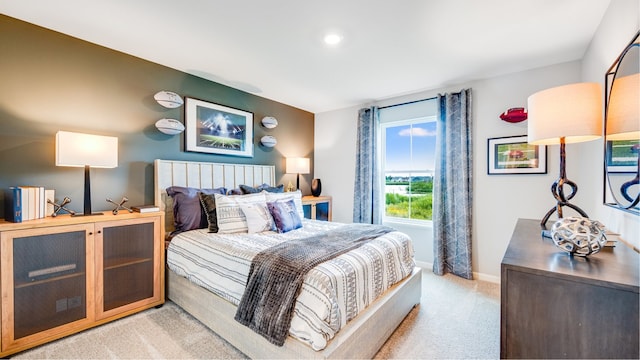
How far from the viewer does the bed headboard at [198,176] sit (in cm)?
288

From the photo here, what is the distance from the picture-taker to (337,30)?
2.25 metres

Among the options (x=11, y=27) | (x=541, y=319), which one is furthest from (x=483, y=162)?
(x=11, y=27)

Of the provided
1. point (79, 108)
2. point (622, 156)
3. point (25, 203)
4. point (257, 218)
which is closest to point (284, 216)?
point (257, 218)

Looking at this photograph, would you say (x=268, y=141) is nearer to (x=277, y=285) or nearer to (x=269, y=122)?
(x=269, y=122)

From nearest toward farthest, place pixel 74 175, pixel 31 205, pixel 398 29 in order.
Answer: pixel 31 205 < pixel 398 29 < pixel 74 175

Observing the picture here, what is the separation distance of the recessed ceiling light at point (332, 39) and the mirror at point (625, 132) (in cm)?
185

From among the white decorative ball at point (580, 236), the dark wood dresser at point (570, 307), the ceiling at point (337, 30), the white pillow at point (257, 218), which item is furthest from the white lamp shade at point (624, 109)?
the white pillow at point (257, 218)

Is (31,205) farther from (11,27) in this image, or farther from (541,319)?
(541,319)

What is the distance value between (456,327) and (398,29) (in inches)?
103

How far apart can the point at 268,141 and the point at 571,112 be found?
11.3 ft

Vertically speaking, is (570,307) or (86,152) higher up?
(86,152)

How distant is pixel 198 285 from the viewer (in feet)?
7.39

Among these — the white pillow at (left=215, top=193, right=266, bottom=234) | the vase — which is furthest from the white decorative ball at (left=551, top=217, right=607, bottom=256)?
the vase

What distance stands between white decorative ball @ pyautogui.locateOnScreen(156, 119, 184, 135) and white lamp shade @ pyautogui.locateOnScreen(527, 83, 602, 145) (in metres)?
3.21
